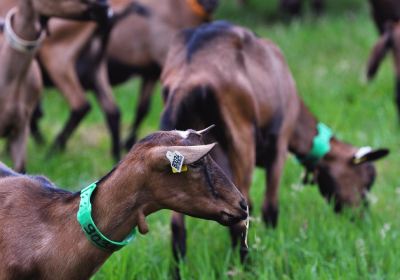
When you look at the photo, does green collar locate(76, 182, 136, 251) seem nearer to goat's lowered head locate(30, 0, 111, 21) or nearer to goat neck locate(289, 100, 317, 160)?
goat's lowered head locate(30, 0, 111, 21)

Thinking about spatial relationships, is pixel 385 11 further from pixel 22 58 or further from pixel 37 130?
pixel 22 58

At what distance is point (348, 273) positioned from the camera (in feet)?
15.2

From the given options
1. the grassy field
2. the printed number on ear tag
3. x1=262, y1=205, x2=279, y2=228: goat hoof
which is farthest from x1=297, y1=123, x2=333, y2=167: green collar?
the printed number on ear tag

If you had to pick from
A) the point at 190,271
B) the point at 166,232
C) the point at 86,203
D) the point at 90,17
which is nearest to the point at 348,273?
the point at 190,271

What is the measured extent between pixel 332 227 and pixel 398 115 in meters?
3.47

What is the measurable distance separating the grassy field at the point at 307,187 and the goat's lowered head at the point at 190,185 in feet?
4.87

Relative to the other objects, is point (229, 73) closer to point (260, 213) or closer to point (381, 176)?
point (260, 213)

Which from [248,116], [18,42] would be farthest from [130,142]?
[248,116]

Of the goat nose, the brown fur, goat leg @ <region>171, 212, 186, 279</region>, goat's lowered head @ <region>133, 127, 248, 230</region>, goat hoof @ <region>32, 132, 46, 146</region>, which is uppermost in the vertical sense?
goat's lowered head @ <region>133, 127, 248, 230</region>

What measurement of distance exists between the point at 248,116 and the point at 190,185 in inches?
77.0

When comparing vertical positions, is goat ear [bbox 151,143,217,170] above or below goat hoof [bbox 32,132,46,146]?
above

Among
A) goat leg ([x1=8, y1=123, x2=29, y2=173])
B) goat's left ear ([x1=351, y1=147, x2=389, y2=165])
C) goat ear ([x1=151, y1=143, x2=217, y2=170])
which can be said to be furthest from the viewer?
goat leg ([x1=8, y1=123, x2=29, y2=173])

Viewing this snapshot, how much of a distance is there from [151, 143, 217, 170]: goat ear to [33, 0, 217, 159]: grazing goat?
4.96 meters

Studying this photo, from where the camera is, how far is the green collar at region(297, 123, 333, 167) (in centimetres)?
609
